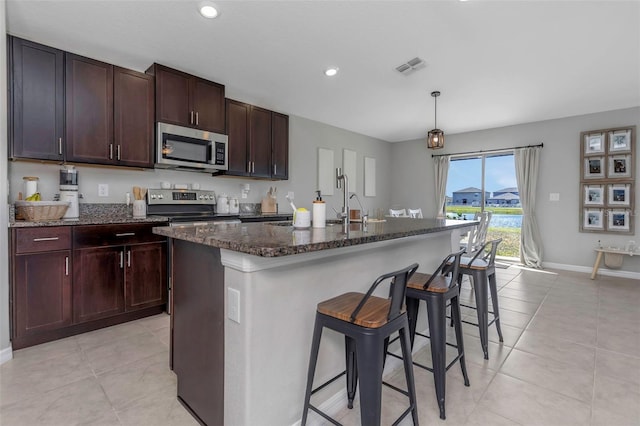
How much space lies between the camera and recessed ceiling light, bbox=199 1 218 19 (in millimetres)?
2162

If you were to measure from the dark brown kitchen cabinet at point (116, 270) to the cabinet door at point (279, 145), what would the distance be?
1.95 meters

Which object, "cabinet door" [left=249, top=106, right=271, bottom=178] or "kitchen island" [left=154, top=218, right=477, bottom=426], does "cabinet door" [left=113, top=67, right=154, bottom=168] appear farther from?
"kitchen island" [left=154, top=218, right=477, bottom=426]

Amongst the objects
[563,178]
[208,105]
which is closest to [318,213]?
[208,105]

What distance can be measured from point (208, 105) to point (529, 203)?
5387mm

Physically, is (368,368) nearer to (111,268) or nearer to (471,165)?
(111,268)

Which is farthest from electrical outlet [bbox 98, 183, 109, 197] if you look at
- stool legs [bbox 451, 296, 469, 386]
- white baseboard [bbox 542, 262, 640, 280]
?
white baseboard [bbox 542, 262, 640, 280]

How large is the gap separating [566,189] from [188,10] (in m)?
5.89

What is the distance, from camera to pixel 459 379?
76.6 inches

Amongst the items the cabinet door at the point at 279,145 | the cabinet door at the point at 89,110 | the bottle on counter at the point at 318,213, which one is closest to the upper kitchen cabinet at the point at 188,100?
the cabinet door at the point at 89,110

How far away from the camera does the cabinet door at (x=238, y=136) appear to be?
3.85 m

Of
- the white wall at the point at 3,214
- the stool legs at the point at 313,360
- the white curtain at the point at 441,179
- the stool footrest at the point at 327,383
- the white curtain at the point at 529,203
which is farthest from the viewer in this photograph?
the white curtain at the point at 441,179

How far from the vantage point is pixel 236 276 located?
1.25 metres

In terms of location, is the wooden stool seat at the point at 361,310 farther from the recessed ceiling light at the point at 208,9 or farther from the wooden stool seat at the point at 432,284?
A: the recessed ceiling light at the point at 208,9

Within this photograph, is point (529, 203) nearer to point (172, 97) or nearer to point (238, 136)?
point (238, 136)
